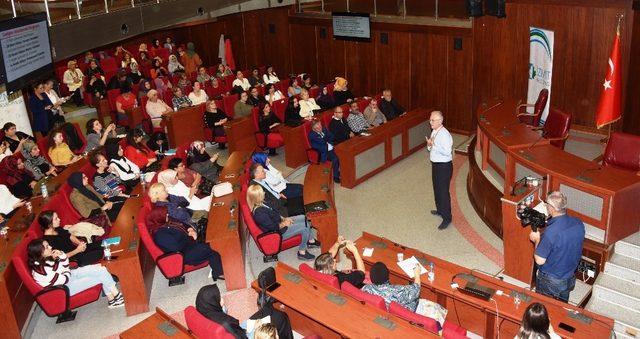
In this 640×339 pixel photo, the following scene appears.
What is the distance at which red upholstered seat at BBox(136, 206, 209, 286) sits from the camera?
21.7 ft

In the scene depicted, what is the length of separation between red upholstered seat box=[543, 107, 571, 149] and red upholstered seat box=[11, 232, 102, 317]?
655 cm

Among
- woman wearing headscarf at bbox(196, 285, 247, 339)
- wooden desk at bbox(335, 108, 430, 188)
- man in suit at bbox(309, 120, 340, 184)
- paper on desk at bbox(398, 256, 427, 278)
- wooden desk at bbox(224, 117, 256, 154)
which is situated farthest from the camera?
wooden desk at bbox(224, 117, 256, 154)

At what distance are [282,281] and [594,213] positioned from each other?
3416mm

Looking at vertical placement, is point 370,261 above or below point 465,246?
above

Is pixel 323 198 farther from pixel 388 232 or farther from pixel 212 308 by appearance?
pixel 212 308

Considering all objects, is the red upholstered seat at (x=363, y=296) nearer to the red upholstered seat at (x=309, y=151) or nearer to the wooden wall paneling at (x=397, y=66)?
the red upholstered seat at (x=309, y=151)

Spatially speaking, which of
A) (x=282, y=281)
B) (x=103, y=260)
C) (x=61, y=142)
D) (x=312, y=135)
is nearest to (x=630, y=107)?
A: (x=312, y=135)

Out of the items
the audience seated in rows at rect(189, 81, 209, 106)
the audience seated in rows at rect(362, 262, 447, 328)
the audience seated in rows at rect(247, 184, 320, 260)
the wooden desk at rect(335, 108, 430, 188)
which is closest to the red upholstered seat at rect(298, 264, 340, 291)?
the audience seated in rows at rect(362, 262, 447, 328)

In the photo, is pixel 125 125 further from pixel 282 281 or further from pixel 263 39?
pixel 282 281

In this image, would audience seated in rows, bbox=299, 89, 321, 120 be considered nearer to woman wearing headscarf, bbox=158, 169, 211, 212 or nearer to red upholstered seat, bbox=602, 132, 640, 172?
woman wearing headscarf, bbox=158, 169, 211, 212

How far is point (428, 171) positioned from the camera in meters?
10.4

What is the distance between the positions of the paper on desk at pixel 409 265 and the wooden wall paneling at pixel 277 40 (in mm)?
10259

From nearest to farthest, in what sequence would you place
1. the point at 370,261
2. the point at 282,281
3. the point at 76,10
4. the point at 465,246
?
1. the point at 282,281
2. the point at 370,261
3. the point at 465,246
4. the point at 76,10

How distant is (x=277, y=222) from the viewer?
7.18m
